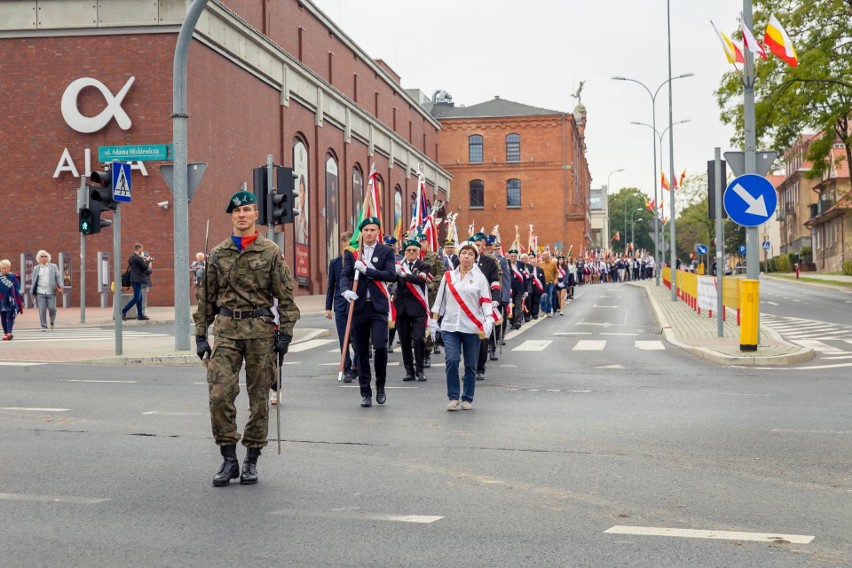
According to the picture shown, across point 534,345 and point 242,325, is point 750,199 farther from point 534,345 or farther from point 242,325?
point 242,325

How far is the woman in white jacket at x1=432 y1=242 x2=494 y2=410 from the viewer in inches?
428

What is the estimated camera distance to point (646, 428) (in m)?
9.24

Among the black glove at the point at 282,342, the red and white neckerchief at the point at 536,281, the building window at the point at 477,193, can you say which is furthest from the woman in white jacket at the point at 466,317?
the building window at the point at 477,193

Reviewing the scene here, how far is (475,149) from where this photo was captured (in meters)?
89.4

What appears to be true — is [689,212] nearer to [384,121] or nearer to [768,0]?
[384,121]

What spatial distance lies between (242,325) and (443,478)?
1.64m

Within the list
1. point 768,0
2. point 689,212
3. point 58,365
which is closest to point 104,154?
point 58,365

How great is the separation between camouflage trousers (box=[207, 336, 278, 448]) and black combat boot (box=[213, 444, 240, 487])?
0.05m

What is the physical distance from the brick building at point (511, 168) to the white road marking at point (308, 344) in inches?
2655

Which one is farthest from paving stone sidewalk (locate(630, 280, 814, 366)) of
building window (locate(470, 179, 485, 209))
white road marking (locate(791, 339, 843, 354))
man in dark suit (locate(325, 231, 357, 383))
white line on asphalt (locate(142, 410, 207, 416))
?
building window (locate(470, 179, 485, 209))

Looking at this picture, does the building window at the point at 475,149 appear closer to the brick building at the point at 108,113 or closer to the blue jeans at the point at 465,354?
the brick building at the point at 108,113

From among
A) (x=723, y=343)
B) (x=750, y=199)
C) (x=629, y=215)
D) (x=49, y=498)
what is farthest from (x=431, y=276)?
(x=629, y=215)

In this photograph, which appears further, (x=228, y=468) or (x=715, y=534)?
(x=228, y=468)

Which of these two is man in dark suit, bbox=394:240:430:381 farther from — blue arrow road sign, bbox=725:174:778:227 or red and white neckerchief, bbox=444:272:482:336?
blue arrow road sign, bbox=725:174:778:227
